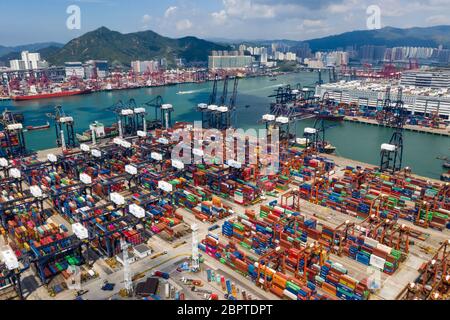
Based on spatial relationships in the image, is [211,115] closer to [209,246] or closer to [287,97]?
[287,97]

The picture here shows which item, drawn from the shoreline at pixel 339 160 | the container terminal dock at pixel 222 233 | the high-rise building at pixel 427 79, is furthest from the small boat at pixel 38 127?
the high-rise building at pixel 427 79

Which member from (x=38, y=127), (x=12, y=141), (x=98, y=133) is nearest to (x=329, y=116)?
(x=98, y=133)

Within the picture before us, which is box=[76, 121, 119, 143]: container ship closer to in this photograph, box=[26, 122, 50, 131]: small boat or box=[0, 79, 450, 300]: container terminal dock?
box=[26, 122, 50, 131]: small boat

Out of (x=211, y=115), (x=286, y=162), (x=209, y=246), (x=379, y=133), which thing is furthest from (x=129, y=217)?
(x=379, y=133)

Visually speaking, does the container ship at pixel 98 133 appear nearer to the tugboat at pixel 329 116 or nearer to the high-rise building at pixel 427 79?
the tugboat at pixel 329 116

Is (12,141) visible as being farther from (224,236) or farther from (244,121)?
(244,121)

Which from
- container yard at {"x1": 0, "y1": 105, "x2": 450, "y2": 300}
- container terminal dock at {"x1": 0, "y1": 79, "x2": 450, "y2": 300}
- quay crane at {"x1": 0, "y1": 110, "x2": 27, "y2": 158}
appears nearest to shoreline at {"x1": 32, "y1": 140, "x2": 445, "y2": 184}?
quay crane at {"x1": 0, "y1": 110, "x2": 27, "y2": 158}
